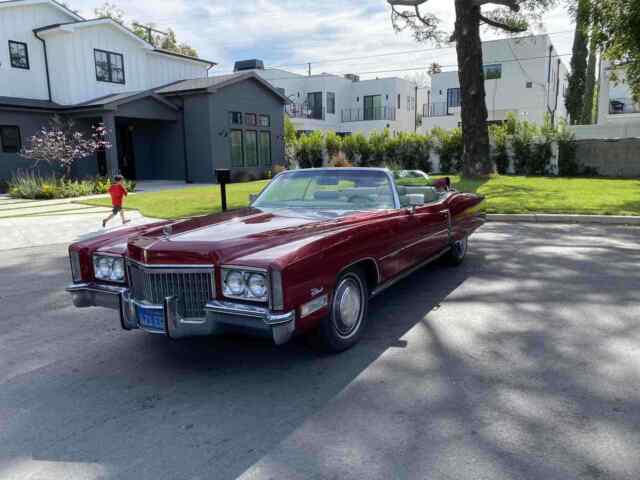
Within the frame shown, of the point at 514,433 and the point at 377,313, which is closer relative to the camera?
the point at 514,433


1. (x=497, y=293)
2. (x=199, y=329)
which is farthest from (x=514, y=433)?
(x=497, y=293)

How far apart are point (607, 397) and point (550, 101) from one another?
1571 inches

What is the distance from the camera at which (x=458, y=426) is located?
301 centimetres

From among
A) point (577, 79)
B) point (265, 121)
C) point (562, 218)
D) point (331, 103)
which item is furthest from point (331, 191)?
point (331, 103)

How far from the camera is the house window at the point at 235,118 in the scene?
24352 mm

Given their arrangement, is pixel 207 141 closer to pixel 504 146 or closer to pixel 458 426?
pixel 504 146

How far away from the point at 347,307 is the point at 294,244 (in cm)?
76

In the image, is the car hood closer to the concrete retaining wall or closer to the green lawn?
the green lawn

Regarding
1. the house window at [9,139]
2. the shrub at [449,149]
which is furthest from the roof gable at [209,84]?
the shrub at [449,149]

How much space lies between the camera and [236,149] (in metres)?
24.8

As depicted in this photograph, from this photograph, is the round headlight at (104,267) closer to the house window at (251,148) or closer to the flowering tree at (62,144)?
the flowering tree at (62,144)

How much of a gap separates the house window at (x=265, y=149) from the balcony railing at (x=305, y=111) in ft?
55.5

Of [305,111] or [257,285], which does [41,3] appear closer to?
[257,285]

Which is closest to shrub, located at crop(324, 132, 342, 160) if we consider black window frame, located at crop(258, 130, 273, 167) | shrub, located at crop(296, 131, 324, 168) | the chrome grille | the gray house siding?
shrub, located at crop(296, 131, 324, 168)
